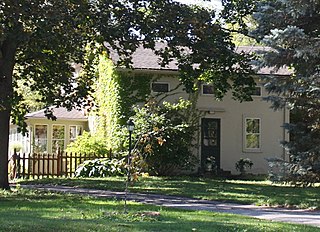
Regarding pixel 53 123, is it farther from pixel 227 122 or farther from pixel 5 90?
pixel 5 90

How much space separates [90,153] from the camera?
A: 27.1 m

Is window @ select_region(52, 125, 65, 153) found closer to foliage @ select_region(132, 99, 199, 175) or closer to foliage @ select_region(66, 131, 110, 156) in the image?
foliage @ select_region(66, 131, 110, 156)

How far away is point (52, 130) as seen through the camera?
31609 millimetres

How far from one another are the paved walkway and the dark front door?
10.4 meters

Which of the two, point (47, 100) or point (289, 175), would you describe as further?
point (47, 100)

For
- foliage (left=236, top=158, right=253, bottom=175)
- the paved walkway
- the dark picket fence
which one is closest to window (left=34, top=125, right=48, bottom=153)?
the dark picket fence

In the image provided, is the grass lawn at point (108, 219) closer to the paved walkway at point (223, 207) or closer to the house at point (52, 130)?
the paved walkway at point (223, 207)

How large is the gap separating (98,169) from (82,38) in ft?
29.7

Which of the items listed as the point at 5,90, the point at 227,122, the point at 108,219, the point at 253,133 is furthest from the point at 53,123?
the point at 108,219

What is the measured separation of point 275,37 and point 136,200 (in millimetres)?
5804

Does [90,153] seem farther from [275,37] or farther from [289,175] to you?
[275,37]

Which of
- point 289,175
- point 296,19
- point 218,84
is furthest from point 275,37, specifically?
point 218,84

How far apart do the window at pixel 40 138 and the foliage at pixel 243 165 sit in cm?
1036

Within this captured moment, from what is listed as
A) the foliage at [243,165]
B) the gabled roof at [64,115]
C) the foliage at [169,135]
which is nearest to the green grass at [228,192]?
the foliage at [169,135]
